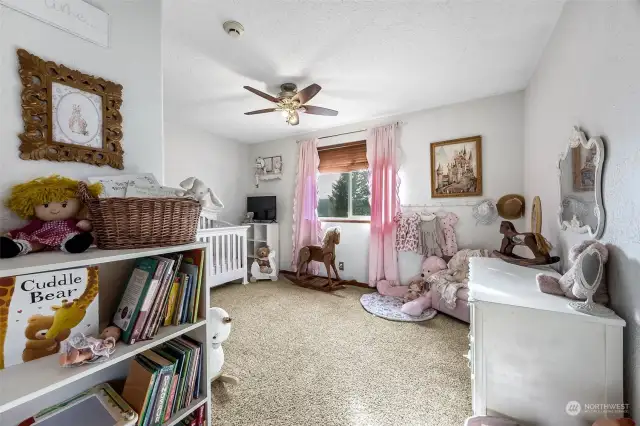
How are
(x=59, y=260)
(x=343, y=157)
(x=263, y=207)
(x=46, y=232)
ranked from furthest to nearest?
(x=263, y=207)
(x=343, y=157)
(x=46, y=232)
(x=59, y=260)

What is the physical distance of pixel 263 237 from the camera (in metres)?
4.07

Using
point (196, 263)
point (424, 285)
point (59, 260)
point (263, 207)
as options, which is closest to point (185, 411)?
point (196, 263)

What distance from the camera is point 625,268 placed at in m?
0.90

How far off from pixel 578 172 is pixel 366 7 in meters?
1.50

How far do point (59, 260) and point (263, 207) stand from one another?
11.7ft

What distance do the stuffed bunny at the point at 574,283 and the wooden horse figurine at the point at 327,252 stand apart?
2.37 metres

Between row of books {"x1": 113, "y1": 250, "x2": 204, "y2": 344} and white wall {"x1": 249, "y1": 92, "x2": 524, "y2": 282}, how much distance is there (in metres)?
2.77

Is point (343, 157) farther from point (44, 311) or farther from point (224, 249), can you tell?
point (44, 311)

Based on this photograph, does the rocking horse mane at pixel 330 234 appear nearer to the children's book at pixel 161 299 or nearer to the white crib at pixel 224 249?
the white crib at pixel 224 249

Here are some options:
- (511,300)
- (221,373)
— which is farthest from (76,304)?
(511,300)

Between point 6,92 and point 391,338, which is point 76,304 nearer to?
point 6,92

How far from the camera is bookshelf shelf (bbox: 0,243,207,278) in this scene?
583 millimetres

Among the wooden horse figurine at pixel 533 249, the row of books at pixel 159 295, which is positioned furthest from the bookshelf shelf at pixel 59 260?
the wooden horse figurine at pixel 533 249

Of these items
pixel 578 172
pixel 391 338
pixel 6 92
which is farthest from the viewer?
pixel 391 338
